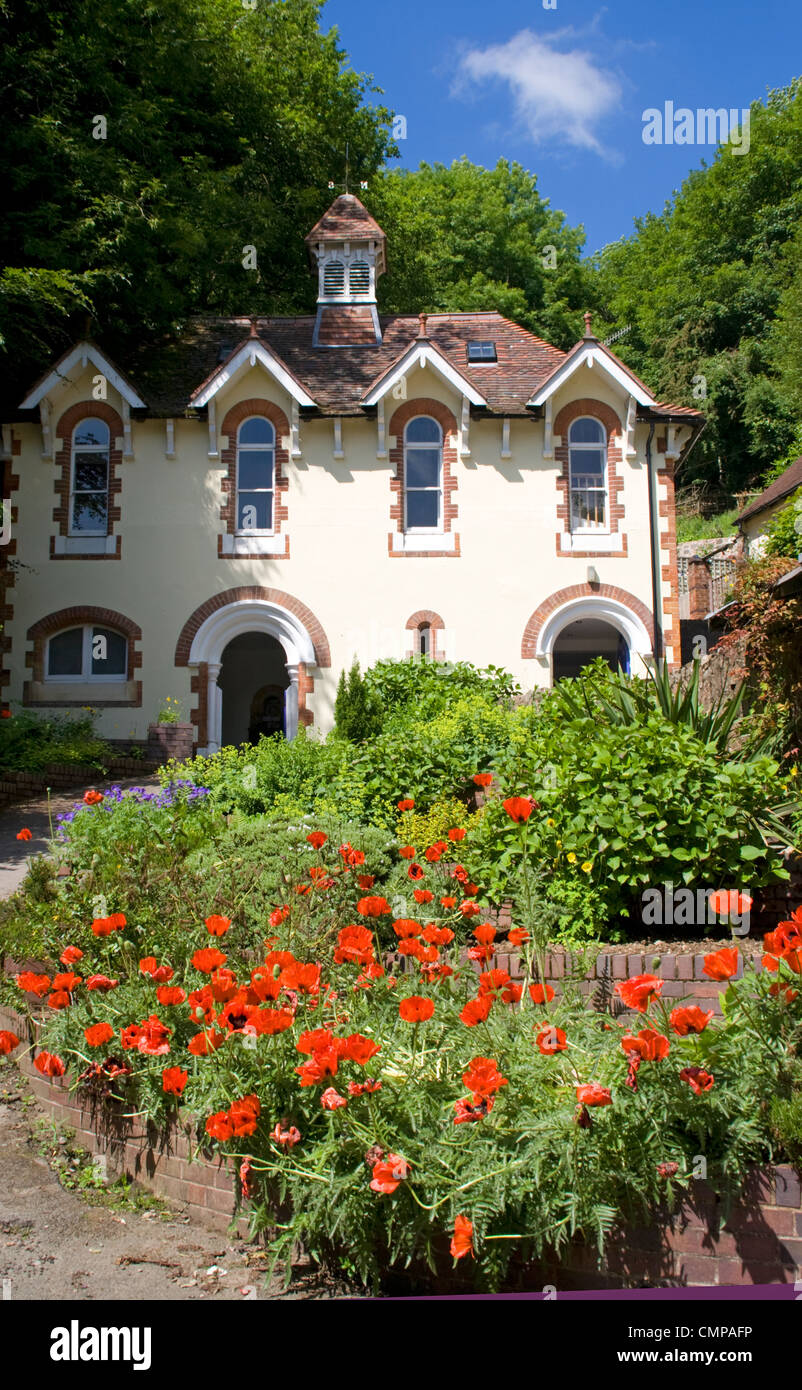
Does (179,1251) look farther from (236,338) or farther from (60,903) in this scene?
(236,338)

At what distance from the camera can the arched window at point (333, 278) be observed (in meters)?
21.8

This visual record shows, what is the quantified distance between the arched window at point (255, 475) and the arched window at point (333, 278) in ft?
15.2

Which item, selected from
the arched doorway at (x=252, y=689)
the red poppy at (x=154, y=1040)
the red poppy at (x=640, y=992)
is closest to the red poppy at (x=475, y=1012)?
the red poppy at (x=640, y=992)

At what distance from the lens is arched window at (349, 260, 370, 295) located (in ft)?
71.4

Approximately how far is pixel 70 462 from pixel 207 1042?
55.6ft

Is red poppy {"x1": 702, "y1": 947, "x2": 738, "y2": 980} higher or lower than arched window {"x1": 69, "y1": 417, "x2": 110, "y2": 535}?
lower

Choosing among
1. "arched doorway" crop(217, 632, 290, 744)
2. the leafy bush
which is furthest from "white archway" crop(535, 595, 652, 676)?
the leafy bush

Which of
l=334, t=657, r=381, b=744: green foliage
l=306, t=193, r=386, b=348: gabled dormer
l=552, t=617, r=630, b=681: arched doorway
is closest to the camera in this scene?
l=334, t=657, r=381, b=744: green foliage

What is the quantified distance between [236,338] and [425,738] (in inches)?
567

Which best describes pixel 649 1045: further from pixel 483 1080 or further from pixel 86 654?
pixel 86 654

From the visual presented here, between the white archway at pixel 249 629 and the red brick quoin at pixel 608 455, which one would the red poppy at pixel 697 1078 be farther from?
the red brick quoin at pixel 608 455

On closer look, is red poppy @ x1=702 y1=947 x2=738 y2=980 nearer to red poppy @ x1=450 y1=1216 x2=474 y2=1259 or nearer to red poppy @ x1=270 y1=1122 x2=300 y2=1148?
red poppy @ x1=450 y1=1216 x2=474 y2=1259

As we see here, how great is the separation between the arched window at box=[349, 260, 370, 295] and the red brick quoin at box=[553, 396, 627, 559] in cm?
588

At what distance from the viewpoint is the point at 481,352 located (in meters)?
20.3
